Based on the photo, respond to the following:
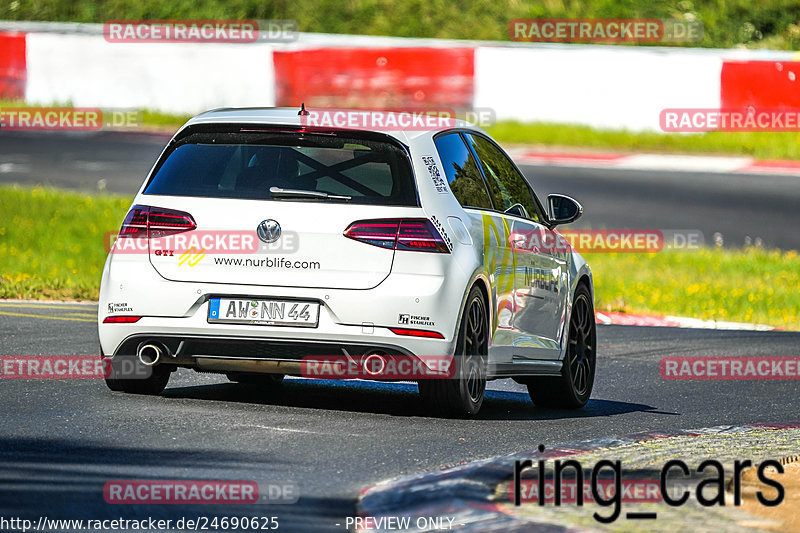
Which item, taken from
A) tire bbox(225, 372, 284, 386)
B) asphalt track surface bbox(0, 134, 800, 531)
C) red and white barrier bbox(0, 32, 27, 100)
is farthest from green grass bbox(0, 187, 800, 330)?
red and white barrier bbox(0, 32, 27, 100)

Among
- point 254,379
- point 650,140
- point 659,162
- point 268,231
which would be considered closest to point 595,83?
point 650,140

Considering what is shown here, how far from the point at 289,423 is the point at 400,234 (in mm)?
1145

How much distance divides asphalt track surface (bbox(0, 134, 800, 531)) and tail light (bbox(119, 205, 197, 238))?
3.09 feet

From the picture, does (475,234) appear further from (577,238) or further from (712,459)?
(577,238)

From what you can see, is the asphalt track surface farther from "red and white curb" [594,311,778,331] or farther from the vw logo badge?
"red and white curb" [594,311,778,331]

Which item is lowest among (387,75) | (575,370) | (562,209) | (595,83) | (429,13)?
(575,370)

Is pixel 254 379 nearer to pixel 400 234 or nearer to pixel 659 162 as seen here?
pixel 400 234

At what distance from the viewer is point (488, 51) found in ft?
104

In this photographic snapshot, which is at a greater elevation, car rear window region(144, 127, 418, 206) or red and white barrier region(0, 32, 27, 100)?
red and white barrier region(0, 32, 27, 100)

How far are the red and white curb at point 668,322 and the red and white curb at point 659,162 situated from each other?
40.9ft

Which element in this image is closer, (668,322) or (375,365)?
(375,365)

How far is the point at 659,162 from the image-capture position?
30.5m

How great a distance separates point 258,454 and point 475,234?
2187 mm

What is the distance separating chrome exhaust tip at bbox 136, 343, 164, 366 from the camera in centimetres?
906
